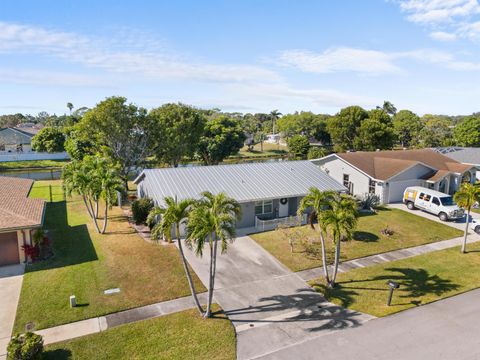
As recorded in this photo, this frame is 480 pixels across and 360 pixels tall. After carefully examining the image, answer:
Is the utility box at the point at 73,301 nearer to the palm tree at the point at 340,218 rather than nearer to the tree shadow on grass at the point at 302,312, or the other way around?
the tree shadow on grass at the point at 302,312

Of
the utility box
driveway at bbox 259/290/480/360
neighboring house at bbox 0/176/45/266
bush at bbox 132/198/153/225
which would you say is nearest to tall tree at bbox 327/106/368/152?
bush at bbox 132/198/153/225

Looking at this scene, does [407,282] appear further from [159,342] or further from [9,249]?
[9,249]

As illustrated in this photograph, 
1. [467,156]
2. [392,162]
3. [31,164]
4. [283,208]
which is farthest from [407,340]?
[31,164]

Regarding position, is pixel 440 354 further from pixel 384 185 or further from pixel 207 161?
pixel 207 161

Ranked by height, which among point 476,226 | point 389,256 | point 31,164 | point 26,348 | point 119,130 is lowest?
point 389,256

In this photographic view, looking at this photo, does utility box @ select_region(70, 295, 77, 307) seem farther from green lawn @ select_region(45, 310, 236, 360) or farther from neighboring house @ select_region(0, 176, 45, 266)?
neighboring house @ select_region(0, 176, 45, 266)

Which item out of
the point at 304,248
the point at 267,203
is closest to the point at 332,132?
the point at 267,203
